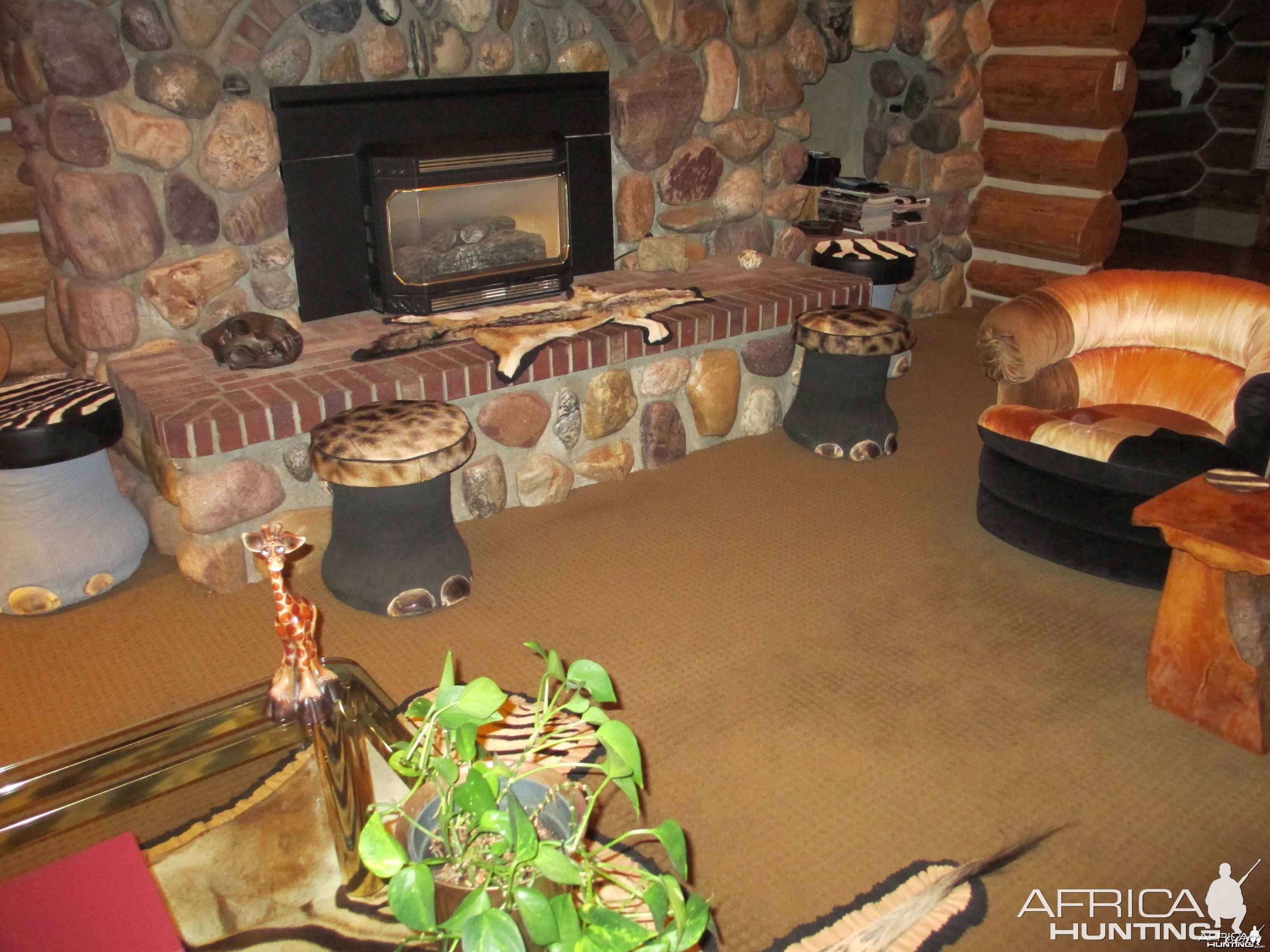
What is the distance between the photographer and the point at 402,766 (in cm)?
102

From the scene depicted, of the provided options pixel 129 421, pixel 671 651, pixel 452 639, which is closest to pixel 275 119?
pixel 129 421

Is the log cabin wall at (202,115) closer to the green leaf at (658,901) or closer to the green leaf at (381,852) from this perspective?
the green leaf at (381,852)

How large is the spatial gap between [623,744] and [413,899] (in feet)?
0.74

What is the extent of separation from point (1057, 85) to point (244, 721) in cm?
433

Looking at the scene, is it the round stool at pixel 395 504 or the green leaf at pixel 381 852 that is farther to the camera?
the round stool at pixel 395 504

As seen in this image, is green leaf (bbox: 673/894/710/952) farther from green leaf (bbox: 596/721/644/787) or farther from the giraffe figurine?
the giraffe figurine

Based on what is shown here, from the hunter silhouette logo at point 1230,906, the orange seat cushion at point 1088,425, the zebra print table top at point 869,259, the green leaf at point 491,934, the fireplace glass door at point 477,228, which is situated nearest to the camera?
the green leaf at point 491,934

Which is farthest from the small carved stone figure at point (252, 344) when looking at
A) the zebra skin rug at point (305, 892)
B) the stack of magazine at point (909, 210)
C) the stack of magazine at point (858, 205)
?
the stack of magazine at point (909, 210)

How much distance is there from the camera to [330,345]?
110 inches

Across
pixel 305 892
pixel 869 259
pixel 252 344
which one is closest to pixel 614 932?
pixel 305 892

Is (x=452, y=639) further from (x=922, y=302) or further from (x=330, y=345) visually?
(x=922, y=302)

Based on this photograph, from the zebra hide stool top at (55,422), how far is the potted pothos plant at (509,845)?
5.39 ft

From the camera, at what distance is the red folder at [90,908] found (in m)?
1.02

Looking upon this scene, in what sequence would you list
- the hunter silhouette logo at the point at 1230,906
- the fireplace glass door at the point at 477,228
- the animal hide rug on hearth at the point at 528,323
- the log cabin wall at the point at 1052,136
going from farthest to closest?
the log cabin wall at the point at 1052,136 → the fireplace glass door at the point at 477,228 → the animal hide rug on hearth at the point at 528,323 → the hunter silhouette logo at the point at 1230,906
